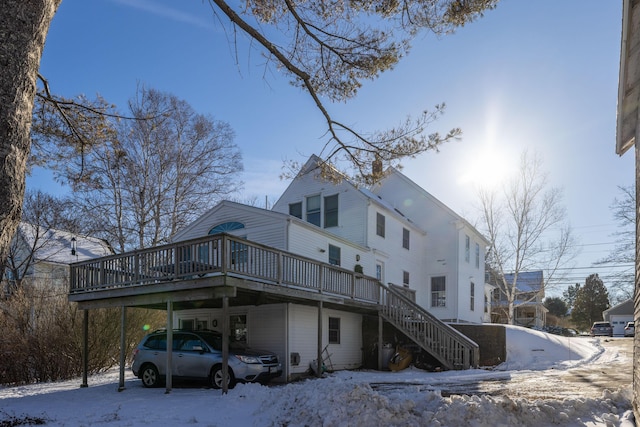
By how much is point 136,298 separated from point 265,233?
5.22m

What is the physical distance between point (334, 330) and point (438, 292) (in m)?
9.51

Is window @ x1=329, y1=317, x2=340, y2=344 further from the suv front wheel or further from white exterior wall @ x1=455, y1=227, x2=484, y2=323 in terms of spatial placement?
white exterior wall @ x1=455, y1=227, x2=484, y2=323

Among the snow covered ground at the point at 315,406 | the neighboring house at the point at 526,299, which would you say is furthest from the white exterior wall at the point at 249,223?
the neighboring house at the point at 526,299

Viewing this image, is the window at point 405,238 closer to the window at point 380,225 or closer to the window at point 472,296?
the window at point 380,225

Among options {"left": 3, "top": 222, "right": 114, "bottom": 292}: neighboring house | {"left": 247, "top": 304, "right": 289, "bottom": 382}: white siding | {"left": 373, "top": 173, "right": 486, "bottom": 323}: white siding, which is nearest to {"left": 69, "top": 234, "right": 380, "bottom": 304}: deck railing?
{"left": 247, "top": 304, "right": 289, "bottom": 382}: white siding

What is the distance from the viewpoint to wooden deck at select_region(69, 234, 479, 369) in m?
12.1

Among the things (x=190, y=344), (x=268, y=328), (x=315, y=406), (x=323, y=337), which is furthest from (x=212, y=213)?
(x=315, y=406)

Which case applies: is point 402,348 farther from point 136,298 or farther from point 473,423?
point 473,423

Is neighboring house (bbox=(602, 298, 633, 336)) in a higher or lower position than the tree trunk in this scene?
lower

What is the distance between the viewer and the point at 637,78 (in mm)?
5738

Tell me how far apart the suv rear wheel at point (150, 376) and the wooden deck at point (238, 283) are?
1900mm

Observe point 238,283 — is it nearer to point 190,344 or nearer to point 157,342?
point 190,344

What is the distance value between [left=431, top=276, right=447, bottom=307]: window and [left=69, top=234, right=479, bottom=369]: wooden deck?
783 centimetres

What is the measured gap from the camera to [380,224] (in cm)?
2195
